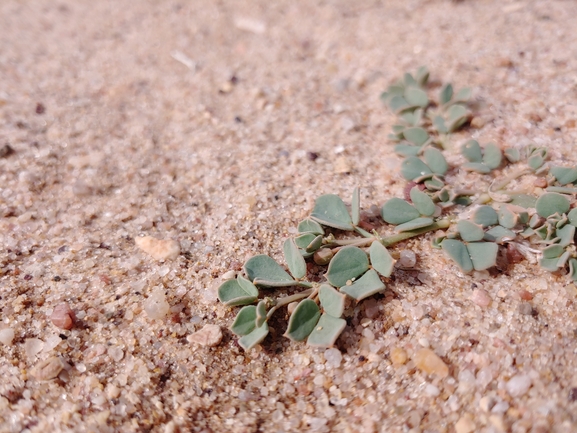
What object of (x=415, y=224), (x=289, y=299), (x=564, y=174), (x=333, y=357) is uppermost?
(x=564, y=174)

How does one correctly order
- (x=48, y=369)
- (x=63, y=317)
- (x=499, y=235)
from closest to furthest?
(x=48, y=369)
(x=63, y=317)
(x=499, y=235)

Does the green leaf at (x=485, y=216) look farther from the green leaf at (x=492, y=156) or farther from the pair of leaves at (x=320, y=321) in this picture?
the pair of leaves at (x=320, y=321)

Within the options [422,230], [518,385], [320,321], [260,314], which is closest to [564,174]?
[422,230]

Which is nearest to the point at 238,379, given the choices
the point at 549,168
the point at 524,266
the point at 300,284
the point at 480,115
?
the point at 300,284

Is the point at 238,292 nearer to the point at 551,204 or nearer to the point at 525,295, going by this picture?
the point at 525,295

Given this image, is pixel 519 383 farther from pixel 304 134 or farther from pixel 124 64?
pixel 124 64

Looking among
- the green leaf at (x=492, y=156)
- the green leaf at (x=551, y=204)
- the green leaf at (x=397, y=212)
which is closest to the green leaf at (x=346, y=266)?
the green leaf at (x=397, y=212)

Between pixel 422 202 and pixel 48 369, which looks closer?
pixel 48 369
